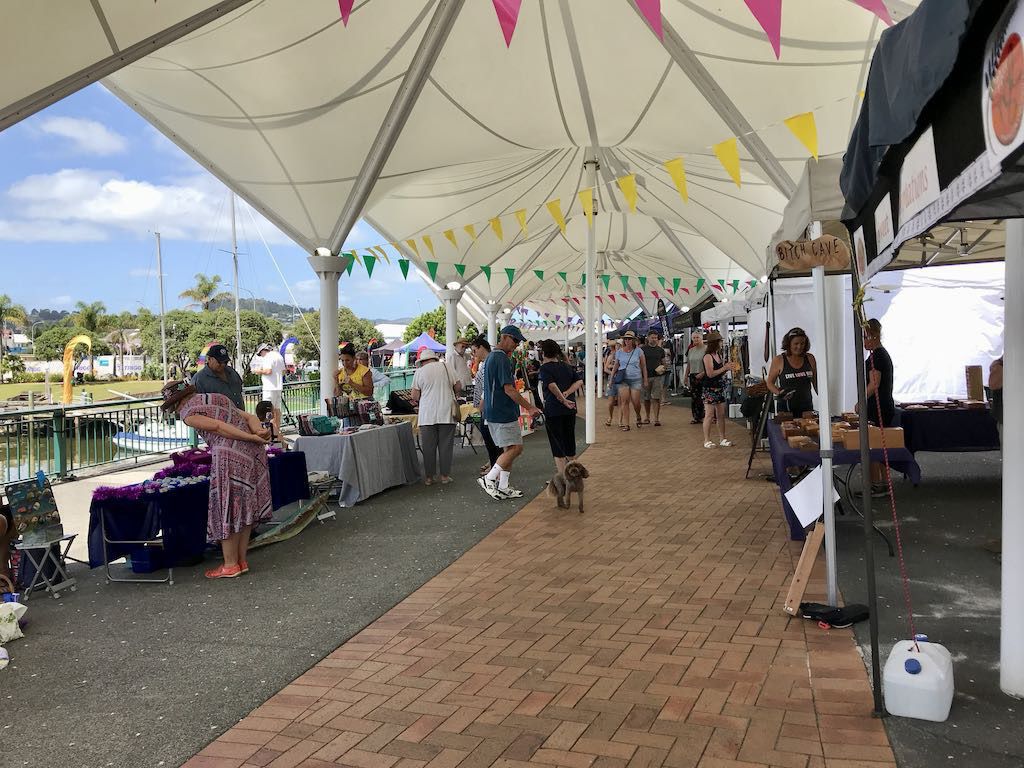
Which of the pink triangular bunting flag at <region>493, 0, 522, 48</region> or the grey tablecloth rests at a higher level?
the pink triangular bunting flag at <region>493, 0, 522, 48</region>

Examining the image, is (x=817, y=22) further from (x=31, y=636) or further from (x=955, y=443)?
(x=31, y=636)

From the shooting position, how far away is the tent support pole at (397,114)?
943 cm

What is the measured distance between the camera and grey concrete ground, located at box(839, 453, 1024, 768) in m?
2.97

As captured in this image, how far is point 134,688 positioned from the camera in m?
3.83

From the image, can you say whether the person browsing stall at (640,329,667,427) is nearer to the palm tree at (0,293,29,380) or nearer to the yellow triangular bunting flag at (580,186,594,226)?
the yellow triangular bunting flag at (580,186,594,226)

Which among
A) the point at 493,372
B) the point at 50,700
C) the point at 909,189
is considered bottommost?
the point at 50,700

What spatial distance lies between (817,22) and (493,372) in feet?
17.0

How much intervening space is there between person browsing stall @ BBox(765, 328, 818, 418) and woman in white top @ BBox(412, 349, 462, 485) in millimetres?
3600

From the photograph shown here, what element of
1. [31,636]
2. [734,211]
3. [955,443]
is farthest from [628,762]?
[734,211]

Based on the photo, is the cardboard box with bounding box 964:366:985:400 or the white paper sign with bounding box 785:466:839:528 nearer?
the white paper sign with bounding box 785:466:839:528

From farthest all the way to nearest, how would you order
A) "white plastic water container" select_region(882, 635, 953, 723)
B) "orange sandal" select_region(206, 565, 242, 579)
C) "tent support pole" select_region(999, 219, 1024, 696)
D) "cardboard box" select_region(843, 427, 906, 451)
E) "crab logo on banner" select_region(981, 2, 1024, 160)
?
"cardboard box" select_region(843, 427, 906, 451) < "orange sandal" select_region(206, 565, 242, 579) < "tent support pole" select_region(999, 219, 1024, 696) < "white plastic water container" select_region(882, 635, 953, 723) < "crab logo on banner" select_region(981, 2, 1024, 160)

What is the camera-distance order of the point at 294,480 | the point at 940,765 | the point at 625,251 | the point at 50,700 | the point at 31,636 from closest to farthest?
the point at 940,765 < the point at 50,700 < the point at 31,636 < the point at 294,480 < the point at 625,251

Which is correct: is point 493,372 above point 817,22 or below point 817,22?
below

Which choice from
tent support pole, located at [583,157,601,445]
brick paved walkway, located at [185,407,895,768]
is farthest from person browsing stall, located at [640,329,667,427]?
brick paved walkway, located at [185,407,895,768]
